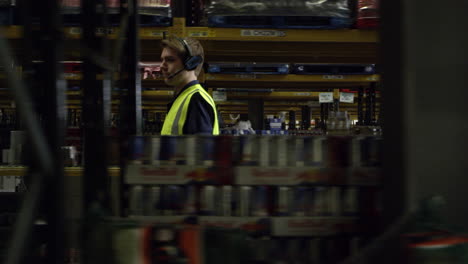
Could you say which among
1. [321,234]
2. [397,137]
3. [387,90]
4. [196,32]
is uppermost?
[196,32]

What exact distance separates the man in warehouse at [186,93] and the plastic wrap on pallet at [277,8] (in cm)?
66

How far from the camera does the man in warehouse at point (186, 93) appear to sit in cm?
318

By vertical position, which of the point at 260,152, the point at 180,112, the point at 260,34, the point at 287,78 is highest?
the point at 260,34

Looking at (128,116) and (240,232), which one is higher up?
(128,116)

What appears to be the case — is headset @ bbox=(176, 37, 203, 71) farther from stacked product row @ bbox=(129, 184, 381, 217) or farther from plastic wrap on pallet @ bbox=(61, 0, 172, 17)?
stacked product row @ bbox=(129, 184, 381, 217)

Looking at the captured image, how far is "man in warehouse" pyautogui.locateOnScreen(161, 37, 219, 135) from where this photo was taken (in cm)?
318

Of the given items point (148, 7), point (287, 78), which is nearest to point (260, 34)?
point (148, 7)

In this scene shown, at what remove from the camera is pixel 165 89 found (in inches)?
286

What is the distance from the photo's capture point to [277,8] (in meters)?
3.84

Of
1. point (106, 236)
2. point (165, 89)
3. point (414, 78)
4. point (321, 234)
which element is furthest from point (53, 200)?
point (165, 89)

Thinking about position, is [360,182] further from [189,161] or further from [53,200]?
[53,200]

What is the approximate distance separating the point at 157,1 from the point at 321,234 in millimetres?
2476

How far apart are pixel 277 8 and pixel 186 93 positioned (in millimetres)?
1116

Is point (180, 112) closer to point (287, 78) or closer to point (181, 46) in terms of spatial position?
point (181, 46)
